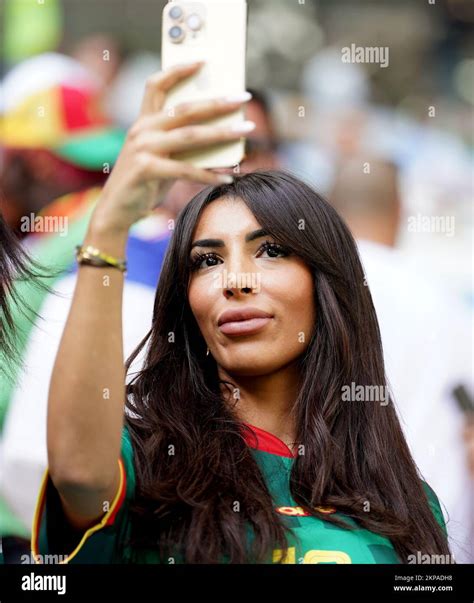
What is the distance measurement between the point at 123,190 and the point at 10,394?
3.87ft

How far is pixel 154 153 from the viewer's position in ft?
4.34

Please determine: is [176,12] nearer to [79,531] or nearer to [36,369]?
[79,531]

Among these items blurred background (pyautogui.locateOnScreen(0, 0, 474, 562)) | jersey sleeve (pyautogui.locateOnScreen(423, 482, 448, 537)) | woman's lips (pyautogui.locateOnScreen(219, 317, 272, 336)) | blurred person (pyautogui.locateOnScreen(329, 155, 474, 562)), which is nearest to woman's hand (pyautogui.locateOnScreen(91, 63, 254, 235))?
woman's lips (pyautogui.locateOnScreen(219, 317, 272, 336))

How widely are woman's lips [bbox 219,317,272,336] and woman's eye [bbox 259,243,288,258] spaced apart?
13 cm

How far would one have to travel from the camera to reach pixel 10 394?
2.40 meters

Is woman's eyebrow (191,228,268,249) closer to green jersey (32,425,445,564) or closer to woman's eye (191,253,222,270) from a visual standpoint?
woman's eye (191,253,222,270)

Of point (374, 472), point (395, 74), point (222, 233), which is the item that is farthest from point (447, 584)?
point (395, 74)

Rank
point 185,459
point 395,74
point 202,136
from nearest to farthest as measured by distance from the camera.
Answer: point 202,136, point 185,459, point 395,74

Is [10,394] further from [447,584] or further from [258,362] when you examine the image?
[447,584]

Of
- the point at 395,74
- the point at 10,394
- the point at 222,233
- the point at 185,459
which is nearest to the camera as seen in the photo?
the point at 185,459

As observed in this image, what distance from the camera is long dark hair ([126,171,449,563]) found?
1765 millimetres

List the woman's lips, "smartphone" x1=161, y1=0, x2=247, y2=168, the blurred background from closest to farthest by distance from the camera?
"smartphone" x1=161, y1=0, x2=247, y2=168 → the woman's lips → the blurred background

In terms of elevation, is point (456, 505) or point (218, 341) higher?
point (218, 341)

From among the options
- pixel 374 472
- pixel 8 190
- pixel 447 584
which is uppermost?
pixel 8 190
